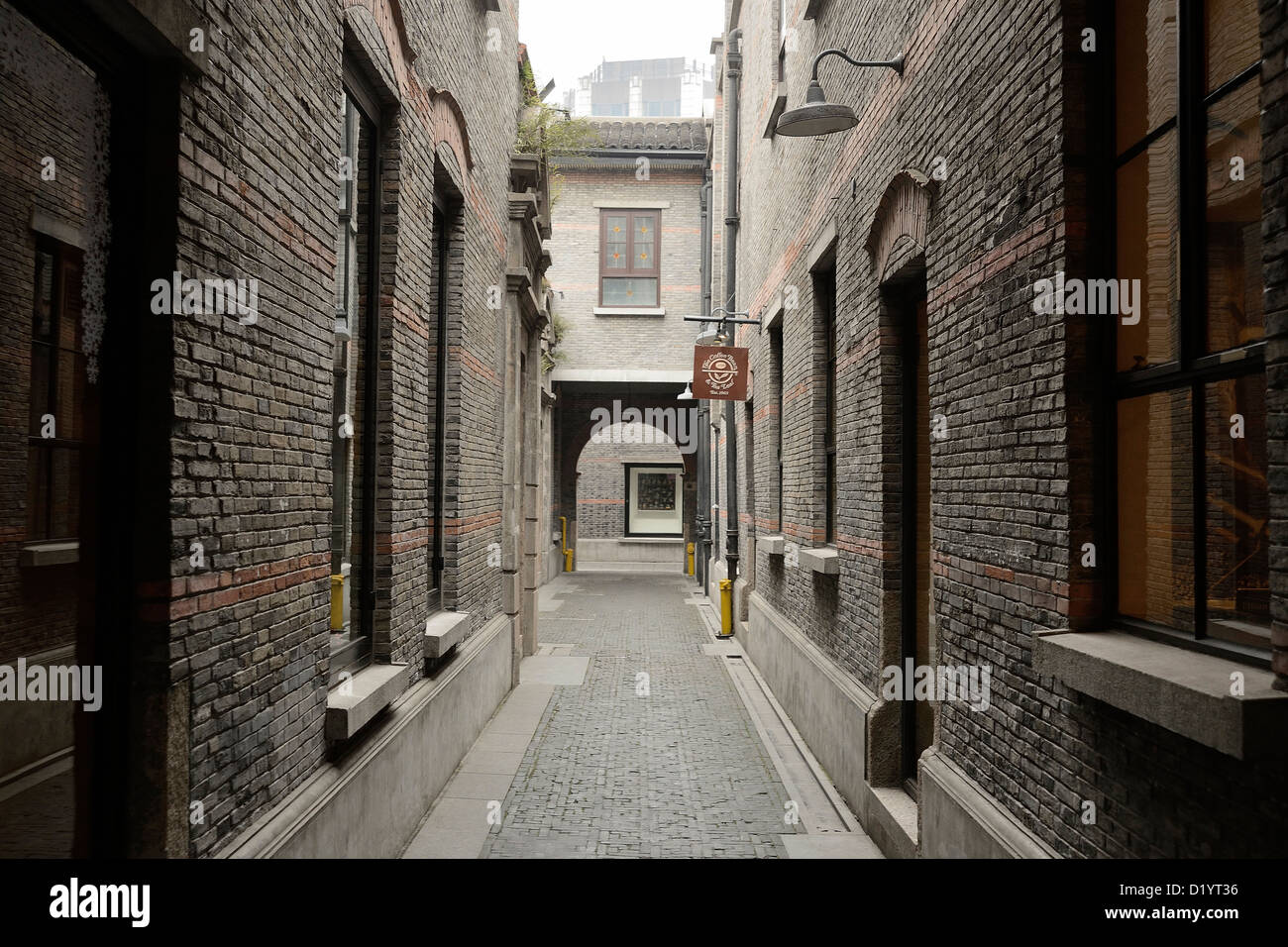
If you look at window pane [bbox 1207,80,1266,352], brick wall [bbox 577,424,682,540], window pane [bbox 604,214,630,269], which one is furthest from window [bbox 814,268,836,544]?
brick wall [bbox 577,424,682,540]

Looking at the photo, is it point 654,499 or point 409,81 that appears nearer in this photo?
point 409,81

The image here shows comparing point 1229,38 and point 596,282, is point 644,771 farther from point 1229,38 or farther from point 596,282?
point 596,282

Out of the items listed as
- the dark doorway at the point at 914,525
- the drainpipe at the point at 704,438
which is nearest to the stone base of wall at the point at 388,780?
the dark doorway at the point at 914,525

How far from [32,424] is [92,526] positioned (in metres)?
0.38

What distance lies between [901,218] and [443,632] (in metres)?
4.15

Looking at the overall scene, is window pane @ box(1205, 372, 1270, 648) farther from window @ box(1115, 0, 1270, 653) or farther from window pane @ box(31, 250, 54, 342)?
window pane @ box(31, 250, 54, 342)

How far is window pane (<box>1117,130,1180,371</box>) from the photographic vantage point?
9.02 feet

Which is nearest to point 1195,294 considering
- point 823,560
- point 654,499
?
point 823,560

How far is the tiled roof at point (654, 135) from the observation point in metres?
Result: 20.2

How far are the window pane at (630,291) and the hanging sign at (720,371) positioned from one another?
943cm

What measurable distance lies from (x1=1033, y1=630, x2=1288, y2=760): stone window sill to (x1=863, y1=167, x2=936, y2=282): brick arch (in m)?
2.55

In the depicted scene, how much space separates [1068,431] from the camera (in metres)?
3.13

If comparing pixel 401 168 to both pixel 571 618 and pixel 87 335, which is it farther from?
pixel 571 618

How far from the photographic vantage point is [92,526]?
2.64 meters
